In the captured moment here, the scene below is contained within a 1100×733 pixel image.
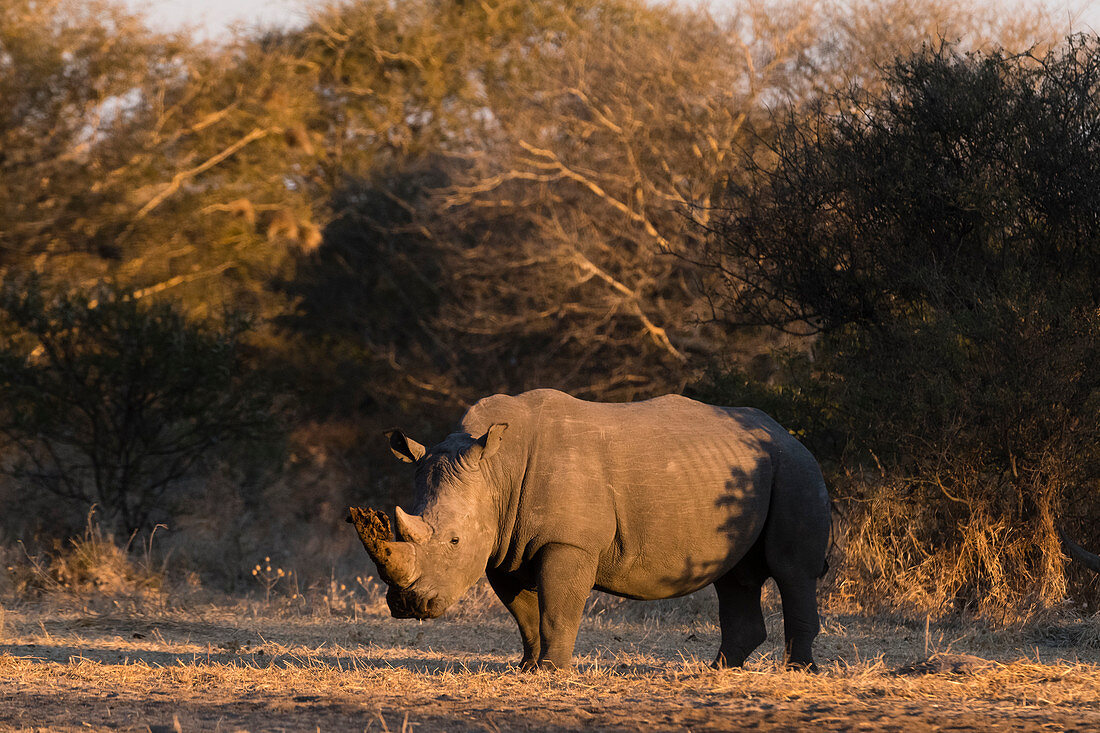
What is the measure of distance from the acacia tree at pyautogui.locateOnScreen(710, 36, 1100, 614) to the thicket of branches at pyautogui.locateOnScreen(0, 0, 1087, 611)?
0.88 ft

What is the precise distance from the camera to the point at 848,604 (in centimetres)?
1125

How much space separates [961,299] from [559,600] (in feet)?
19.5

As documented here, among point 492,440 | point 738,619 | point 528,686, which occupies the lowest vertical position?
point 528,686

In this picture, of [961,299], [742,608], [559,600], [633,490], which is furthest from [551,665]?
[961,299]

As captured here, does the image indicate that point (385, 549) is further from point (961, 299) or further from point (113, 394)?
point (113, 394)

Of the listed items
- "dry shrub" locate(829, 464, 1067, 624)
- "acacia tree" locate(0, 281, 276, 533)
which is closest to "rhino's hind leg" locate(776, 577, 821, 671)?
"dry shrub" locate(829, 464, 1067, 624)

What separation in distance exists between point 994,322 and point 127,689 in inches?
295

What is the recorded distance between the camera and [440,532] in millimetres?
6805

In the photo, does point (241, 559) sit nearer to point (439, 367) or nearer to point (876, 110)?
point (439, 367)

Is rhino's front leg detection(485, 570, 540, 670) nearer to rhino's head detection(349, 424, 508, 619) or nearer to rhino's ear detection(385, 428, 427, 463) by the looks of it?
rhino's head detection(349, 424, 508, 619)

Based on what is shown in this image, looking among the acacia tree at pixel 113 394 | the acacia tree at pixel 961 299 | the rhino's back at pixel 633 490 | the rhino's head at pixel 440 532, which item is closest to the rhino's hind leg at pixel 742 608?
the rhino's back at pixel 633 490

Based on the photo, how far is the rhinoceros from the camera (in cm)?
689

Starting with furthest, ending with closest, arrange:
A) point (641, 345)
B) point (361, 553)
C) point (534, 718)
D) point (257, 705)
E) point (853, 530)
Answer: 1. point (641, 345)
2. point (361, 553)
3. point (853, 530)
4. point (257, 705)
5. point (534, 718)

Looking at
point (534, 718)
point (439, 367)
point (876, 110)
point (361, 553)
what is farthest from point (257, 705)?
point (439, 367)
